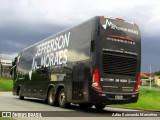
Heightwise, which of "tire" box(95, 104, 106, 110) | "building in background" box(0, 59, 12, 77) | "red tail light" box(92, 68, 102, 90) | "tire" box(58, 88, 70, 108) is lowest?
"tire" box(95, 104, 106, 110)

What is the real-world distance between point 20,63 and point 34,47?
126 inches

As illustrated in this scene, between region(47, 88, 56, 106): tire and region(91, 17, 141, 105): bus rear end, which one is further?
region(47, 88, 56, 106): tire

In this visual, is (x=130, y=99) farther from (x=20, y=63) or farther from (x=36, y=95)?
(x=20, y=63)

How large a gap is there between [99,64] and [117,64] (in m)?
0.98

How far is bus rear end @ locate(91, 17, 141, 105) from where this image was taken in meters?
15.5

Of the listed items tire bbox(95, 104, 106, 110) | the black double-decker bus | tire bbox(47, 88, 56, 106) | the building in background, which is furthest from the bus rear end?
the building in background

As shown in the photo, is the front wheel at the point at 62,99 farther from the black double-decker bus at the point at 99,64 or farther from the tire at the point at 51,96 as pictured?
the tire at the point at 51,96

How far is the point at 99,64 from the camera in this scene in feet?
50.8

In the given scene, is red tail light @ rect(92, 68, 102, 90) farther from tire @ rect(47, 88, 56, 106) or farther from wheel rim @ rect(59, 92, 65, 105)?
tire @ rect(47, 88, 56, 106)

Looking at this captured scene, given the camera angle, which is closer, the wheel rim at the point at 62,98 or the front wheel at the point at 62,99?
the front wheel at the point at 62,99

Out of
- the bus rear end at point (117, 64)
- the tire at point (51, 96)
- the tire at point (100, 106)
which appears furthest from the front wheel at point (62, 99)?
the bus rear end at point (117, 64)

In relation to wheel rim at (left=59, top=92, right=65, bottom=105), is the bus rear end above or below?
above

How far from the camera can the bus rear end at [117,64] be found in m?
15.5

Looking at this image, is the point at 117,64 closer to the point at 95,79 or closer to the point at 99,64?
the point at 99,64
